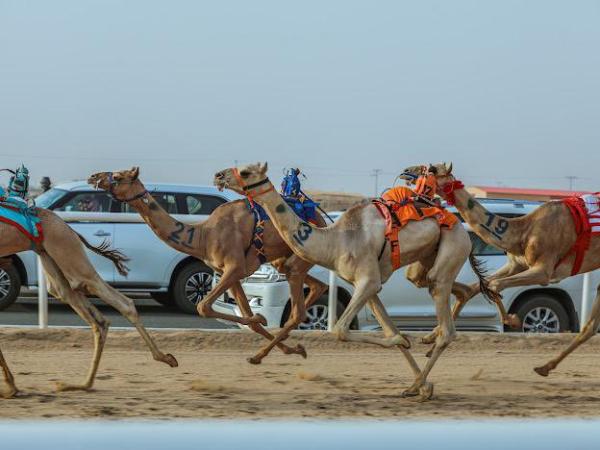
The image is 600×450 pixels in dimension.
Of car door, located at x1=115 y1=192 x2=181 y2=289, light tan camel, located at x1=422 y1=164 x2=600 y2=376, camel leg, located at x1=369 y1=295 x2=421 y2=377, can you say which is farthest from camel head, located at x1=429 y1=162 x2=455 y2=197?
car door, located at x1=115 y1=192 x2=181 y2=289

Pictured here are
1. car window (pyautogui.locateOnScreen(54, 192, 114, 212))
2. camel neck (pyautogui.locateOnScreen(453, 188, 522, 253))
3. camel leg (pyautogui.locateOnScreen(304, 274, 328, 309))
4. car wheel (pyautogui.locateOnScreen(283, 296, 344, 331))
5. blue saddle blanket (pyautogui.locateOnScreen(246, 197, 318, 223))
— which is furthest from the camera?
car window (pyautogui.locateOnScreen(54, 192, 114, 212))

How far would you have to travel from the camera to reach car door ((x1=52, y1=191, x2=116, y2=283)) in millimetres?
13758

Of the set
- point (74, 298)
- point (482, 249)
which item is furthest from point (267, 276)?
point (74, 298)

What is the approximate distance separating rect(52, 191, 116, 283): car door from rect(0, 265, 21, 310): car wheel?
1098 mm

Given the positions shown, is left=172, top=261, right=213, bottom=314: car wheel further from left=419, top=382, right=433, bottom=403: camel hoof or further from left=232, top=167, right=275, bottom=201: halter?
left=419, top=382, right=433, bottom=403: camel hoof

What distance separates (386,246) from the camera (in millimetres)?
7555

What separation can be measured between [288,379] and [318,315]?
257cm

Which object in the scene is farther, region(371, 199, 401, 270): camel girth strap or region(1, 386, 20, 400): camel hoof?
region(371, 199, 401, 270): camel girth strap

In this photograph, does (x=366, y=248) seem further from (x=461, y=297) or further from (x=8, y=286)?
(x=8, y=286)

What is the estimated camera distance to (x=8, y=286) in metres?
13.7

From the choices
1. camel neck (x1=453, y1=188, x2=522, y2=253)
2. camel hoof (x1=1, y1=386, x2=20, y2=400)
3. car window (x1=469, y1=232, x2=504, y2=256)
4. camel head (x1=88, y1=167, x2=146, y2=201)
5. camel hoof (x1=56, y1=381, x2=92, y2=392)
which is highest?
camel head (x1=88, y1=167, x2=146, y2=201)

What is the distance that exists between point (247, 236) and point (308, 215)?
0.68 meters

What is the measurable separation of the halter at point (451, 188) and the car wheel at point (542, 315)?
10.9 feet

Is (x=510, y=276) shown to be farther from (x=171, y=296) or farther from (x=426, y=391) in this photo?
(x=171, y=296)
